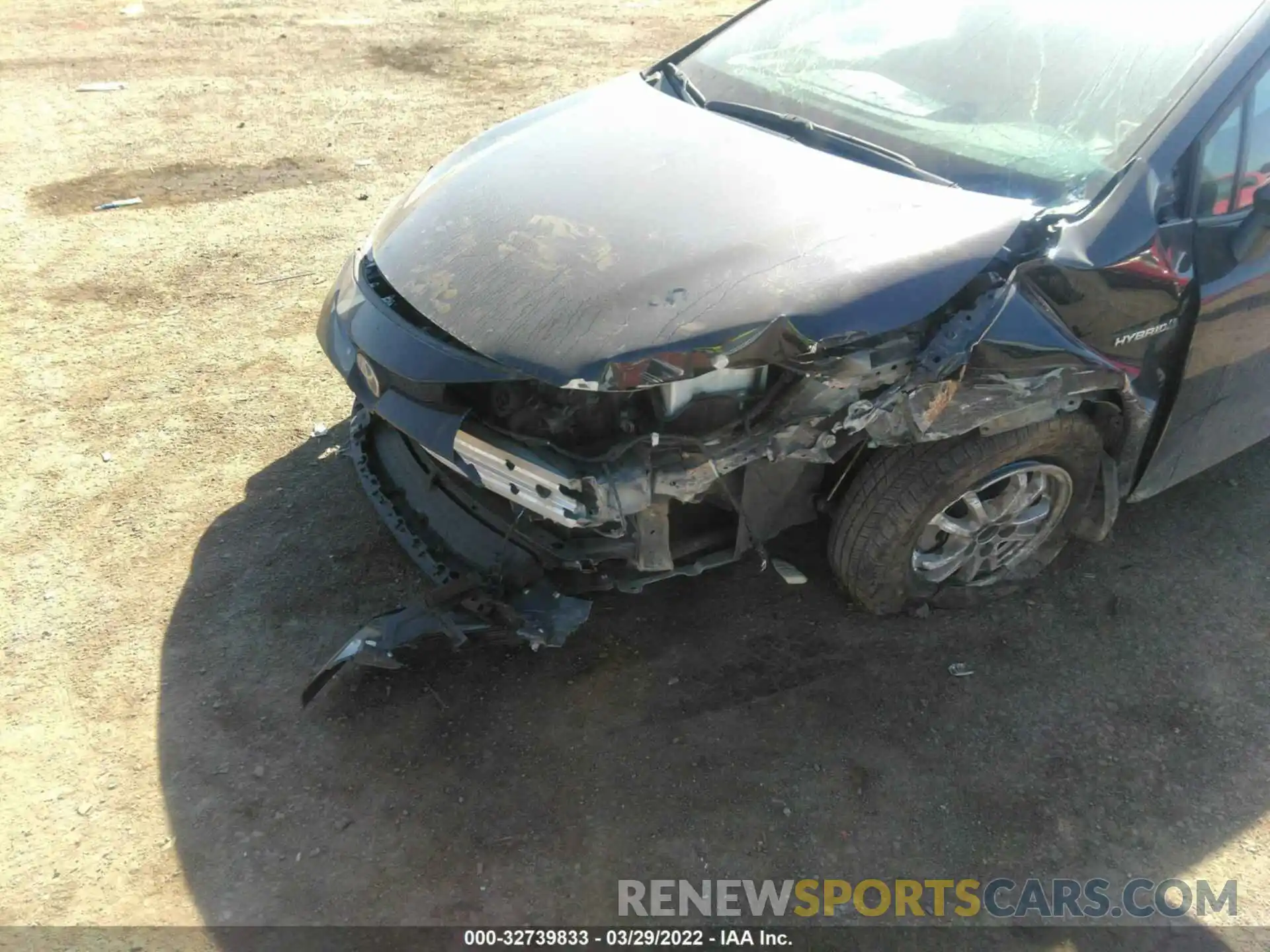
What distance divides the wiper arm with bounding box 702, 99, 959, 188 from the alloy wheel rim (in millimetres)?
940

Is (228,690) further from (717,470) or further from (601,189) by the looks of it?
(601,189)

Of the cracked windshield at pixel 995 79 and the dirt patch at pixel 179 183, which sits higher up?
the cracked windshield at pixel 995 79

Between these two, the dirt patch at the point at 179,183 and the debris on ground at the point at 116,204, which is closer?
the debris on ground at the point at 116,204

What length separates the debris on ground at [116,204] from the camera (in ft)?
18.8

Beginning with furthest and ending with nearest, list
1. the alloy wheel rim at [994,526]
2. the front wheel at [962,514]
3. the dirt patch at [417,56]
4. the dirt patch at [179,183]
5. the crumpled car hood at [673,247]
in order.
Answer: the dirt patch at [417,56] < the dirt patch at [179,183] < the alloy wheel rim at [994,526] < the front wheel at [962,514] < the crumpled car hood at [673,247]

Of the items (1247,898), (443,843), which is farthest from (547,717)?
(1247,898)

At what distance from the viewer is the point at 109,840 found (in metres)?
2.48

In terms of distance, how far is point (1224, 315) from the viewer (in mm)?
2736

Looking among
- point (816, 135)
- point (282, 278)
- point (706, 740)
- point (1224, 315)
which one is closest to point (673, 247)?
point (816, 135)

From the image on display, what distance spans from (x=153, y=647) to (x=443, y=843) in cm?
128

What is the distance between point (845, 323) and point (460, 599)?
1338mm

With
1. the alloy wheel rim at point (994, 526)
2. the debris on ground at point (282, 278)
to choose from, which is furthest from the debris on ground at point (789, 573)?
the debris on ground at point (282, 278)

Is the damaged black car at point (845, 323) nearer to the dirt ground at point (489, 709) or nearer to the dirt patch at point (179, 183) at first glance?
the dirt ground at point (489, 709)

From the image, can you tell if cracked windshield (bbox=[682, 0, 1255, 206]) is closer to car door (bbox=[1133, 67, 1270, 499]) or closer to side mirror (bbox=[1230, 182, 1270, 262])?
car door (bbox=[1133, 67, 1270, 499])
